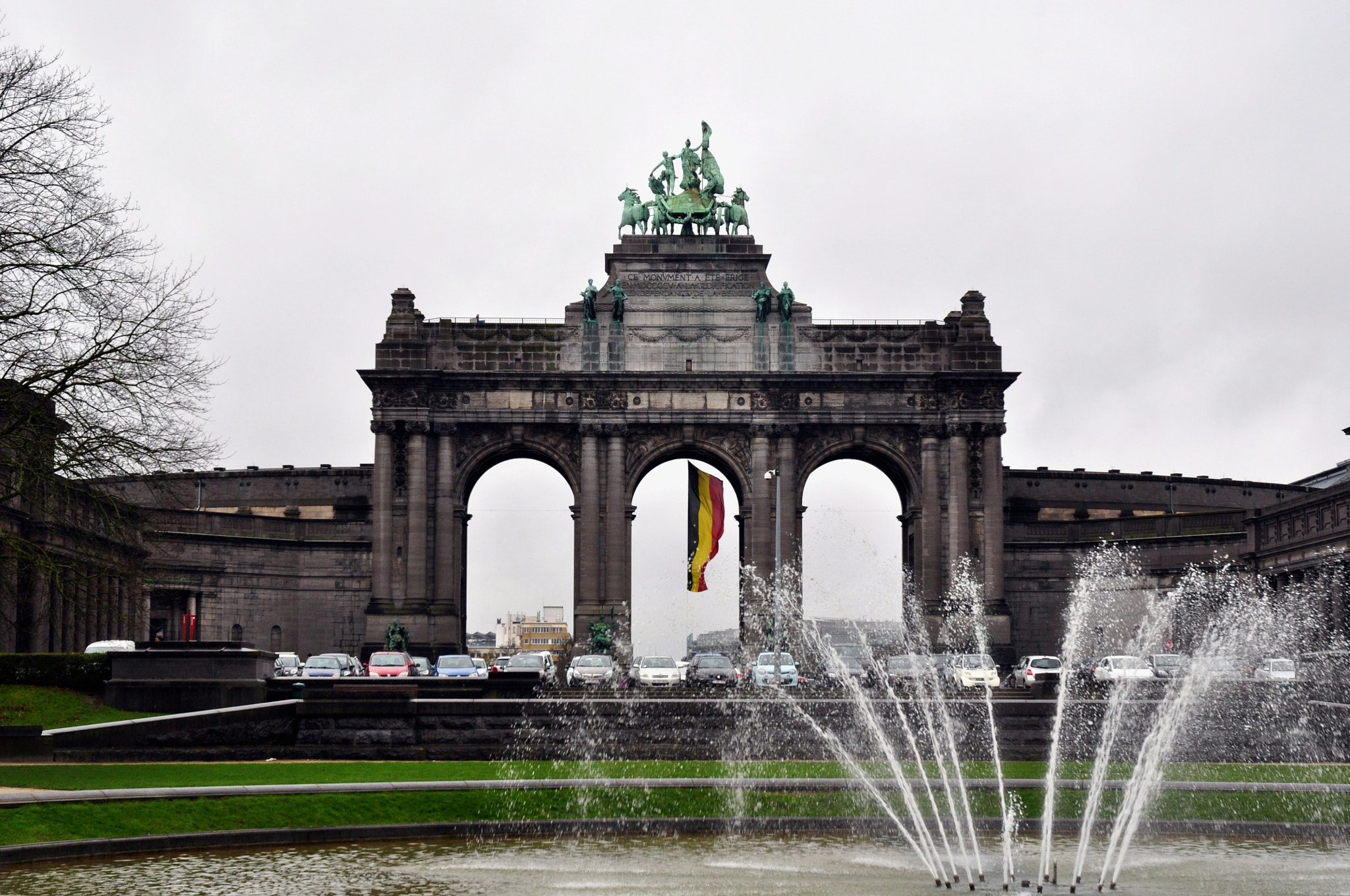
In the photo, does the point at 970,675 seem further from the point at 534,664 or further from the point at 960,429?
the point at 960,429

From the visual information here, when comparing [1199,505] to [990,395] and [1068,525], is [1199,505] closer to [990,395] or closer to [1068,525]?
[1068,525]

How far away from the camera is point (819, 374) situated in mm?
81875

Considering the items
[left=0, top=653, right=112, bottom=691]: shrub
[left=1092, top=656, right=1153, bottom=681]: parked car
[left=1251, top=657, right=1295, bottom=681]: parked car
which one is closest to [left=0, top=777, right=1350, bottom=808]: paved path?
[left=0, top=653, right=112, bottom=691]: shrub

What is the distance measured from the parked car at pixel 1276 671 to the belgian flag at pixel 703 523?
29760mm

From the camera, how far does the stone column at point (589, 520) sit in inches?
3201

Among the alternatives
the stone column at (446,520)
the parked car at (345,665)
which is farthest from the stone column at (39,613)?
the stone column at (446,520)

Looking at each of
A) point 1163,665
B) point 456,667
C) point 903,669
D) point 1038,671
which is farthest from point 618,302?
point 1163,665

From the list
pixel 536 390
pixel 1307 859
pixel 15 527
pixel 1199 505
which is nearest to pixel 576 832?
pixel 1307 859

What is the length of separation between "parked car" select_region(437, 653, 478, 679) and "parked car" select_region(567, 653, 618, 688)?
3864 millimetres

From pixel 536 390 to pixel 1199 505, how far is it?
158ft

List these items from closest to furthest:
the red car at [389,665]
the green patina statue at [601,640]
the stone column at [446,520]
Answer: the red car at [389,665] → the green patina statue at [601,640] → the stone column at [446,520]

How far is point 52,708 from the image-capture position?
4128 centimetres

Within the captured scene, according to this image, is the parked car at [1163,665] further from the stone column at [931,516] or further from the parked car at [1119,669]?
the stone column at [931,516]

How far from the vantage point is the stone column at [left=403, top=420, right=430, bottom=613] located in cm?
8069
